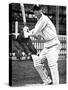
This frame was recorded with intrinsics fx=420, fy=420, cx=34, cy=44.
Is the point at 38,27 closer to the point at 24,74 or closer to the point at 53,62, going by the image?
the point at 53,62

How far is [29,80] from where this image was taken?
641cm

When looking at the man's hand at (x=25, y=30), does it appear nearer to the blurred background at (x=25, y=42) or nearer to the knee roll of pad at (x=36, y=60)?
the blurred background at (x=25, y=42)

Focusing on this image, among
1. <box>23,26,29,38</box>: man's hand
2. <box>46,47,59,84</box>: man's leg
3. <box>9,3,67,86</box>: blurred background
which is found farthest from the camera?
<box>46,47,59,84</box>: man's leg

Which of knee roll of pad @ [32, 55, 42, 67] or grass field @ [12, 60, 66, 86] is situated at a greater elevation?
knee roll of pad @ [32, 55, 42, 67]

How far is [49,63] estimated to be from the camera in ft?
21.4

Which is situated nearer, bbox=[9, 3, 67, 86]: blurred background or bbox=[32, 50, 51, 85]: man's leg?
bbox=[9, 3, 67, 86]: blurred background

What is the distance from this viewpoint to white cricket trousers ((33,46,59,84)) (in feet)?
21.3

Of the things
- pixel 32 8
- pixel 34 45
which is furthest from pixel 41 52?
pixel 32 8

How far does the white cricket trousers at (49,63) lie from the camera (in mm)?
6492

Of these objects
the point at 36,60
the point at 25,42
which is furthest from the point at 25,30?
the point at 36,60

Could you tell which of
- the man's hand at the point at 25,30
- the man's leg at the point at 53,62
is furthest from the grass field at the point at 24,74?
the man's hand at the point at 25,30

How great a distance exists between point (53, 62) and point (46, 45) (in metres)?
0.29

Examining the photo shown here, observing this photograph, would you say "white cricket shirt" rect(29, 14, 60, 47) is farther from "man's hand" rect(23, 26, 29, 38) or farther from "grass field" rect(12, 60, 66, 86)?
"grass field" rect(12, 60, 66, 86)

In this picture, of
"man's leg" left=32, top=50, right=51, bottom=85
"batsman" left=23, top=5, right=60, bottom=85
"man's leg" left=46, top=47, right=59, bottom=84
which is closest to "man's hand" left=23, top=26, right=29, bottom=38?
"batsman" left=23, top=5, right=60, bottom=85
